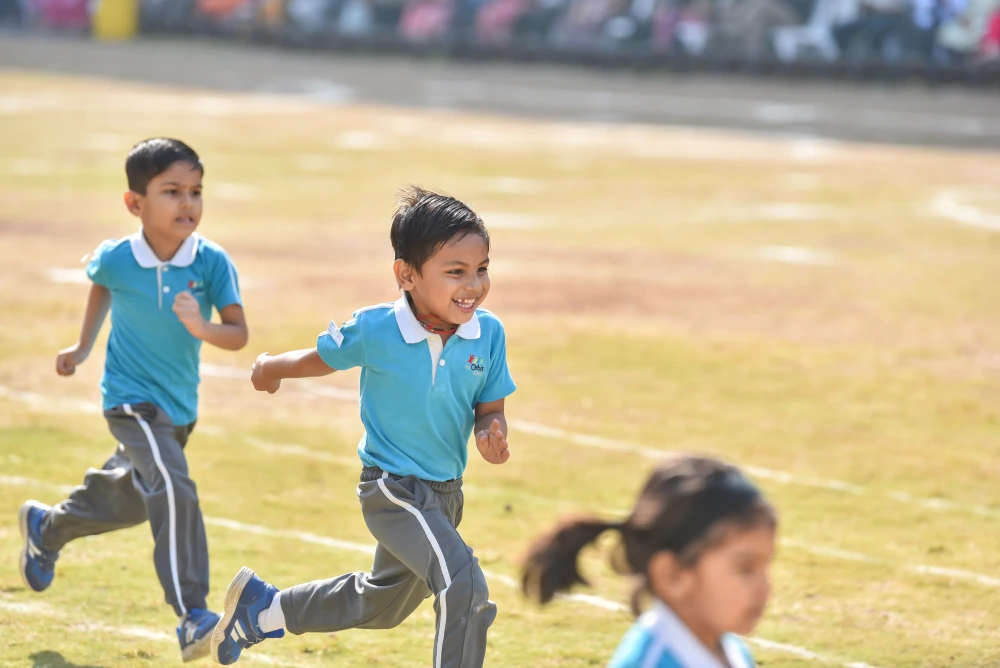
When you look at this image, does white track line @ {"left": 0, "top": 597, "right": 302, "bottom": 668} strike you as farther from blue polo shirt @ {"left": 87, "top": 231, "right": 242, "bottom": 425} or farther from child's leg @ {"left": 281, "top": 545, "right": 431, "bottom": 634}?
blue polo shirt @ {"left": 87, "top": 231, "right": 242, "bottom": 425}

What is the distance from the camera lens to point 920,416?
31.3 ft

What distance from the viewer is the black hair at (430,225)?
454 centimetres

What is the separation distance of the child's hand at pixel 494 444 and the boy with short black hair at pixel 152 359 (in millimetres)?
1376

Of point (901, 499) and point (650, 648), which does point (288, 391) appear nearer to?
point (901, 499)

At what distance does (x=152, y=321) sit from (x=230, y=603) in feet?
4.12

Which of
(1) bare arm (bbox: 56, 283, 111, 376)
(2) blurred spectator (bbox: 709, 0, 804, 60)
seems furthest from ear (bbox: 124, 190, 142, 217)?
(2) blurred spectator (bbox: 709, 0, 804, 60)

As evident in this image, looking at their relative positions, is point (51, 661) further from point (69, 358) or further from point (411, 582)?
point (411, 582)

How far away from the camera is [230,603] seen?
497 centimetres

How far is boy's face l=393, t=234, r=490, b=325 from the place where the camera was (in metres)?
4.54

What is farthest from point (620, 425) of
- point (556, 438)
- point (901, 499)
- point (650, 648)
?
point (650, 648)

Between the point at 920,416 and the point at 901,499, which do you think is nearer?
the point at 901,499

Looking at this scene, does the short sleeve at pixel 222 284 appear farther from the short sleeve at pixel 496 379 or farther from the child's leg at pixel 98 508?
the short sleeve at pixel 496 379

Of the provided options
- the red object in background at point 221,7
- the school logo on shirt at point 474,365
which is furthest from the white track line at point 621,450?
the red object in background at point 221,7

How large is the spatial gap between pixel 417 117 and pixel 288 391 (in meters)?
18.9
